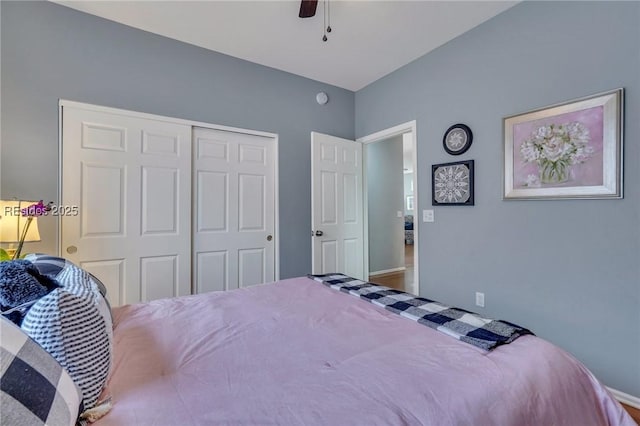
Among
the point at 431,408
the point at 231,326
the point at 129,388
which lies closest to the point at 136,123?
the point at 231,326

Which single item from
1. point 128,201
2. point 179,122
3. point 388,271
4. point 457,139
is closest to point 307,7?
point 179,122

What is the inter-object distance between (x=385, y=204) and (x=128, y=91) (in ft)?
13.3

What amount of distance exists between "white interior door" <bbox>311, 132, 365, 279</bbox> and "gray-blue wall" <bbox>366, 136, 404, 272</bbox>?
4.40 ft

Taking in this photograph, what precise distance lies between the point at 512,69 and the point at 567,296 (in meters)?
1.75

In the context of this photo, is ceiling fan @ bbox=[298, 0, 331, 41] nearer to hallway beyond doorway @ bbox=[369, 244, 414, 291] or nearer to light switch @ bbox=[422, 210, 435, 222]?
light switch @ bbox=[422, 210, 435, 222]

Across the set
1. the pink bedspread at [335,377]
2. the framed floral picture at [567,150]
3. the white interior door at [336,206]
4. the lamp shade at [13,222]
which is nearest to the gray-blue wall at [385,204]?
the white interior door at [336,206]

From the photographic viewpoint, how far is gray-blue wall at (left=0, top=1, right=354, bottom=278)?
2107 millimetres

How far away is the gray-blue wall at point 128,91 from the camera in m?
2.11

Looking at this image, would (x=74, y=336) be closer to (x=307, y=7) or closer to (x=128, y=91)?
(x=307, y=7)

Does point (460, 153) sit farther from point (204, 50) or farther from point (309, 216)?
point (204, 50)

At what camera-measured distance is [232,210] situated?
3020 mm

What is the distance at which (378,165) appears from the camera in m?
5.16

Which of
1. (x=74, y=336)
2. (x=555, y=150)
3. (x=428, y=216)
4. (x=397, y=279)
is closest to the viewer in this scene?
(x=74, y=336)

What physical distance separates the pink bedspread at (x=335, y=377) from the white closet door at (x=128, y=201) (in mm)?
1350
